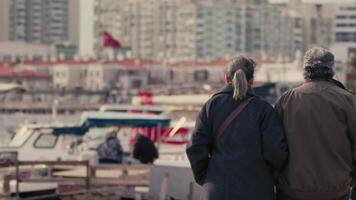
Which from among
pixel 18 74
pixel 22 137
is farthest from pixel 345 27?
pixel 22 137

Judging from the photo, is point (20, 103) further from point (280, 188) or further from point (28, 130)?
point (280, 188)

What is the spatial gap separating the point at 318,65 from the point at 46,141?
16.2 m

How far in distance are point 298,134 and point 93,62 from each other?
162 meters

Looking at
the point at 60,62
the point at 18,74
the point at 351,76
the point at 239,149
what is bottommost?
the point at 18,74

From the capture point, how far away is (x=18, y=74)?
511 ft

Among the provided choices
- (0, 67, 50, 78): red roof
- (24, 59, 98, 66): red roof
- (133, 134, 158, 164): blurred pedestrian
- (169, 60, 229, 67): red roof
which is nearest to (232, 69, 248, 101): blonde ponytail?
(133, 134, 158, 164): blurred pedestrian

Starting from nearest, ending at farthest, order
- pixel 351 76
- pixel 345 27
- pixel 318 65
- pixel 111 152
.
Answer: pixel 318 65
pixel 111 152
pixel 351 76
pixel 345 27

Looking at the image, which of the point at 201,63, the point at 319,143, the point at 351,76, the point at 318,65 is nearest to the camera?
the point at 319,143

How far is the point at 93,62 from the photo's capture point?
168 metres

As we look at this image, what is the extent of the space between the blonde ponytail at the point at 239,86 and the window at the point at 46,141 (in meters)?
15.8

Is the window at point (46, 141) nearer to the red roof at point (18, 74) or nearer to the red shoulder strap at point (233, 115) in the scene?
the red shoulder strap at point (233, 115)

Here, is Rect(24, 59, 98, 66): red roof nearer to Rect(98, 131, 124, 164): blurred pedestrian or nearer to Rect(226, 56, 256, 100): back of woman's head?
Rect(98, 131, 124, 164): blurred pedestrian

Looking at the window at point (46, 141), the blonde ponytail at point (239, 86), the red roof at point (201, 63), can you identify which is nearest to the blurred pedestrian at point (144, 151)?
the window at point (46, 141)

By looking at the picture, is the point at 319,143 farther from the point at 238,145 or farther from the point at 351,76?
the point at 351,76
